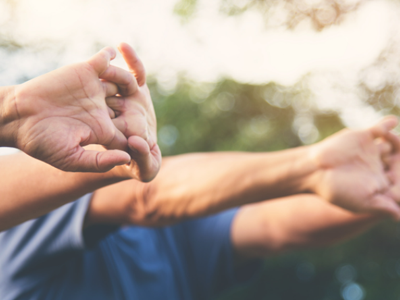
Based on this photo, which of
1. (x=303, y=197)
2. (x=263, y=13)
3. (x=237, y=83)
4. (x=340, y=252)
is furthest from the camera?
(x=263, y=13)

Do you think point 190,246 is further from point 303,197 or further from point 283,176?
point 283,176

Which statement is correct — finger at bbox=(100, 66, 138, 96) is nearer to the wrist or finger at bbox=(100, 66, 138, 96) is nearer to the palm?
the palm

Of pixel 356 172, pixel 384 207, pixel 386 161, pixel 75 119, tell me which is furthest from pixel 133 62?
pixel 386 161

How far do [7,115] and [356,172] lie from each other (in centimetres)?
107

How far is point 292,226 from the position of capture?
1526mm

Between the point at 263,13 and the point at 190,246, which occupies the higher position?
the point at 263,13

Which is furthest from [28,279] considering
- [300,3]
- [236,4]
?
[300,3]

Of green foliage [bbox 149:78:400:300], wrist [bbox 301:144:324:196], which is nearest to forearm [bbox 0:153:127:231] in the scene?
wrist [bbox 301:144:324:196]

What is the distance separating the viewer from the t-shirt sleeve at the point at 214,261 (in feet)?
5.34

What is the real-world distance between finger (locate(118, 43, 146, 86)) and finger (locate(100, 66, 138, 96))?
0.04 metres

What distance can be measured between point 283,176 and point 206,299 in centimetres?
102

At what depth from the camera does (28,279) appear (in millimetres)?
953

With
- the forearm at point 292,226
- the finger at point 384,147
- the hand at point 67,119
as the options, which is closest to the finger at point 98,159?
the hand at point 67,119

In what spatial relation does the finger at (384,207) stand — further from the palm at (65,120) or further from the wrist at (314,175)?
the palm at (65,120)
